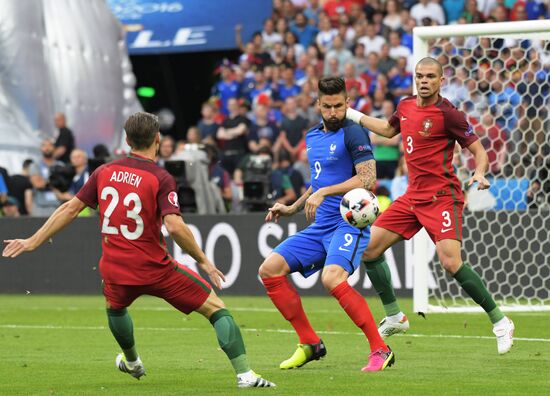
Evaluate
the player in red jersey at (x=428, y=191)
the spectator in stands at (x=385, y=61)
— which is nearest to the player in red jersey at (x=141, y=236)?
the player in red jersey at (x=428, y=191)

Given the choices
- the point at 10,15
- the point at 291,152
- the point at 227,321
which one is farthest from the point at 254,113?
the point at 227,321

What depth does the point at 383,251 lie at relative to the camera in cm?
1092

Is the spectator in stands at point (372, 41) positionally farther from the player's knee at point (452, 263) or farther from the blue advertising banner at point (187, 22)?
the player's knee at point (452, 263)

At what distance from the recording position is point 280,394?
26.5 feet

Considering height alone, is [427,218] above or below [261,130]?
above

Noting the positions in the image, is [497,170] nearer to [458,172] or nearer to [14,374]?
[458,172]

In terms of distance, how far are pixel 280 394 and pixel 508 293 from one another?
8816mm

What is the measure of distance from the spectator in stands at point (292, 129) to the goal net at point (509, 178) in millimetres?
5308

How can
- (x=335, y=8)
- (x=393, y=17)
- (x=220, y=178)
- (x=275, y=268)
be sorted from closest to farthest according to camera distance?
(x=275, y=268) < (x=220, y=178) < (x=393, y=17) < (x=335, y=8)

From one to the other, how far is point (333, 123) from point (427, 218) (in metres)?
1.56

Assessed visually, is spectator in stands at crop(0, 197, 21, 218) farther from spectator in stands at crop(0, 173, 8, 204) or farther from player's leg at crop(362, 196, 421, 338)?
player's leg at crop(362, 196, 421, 338)

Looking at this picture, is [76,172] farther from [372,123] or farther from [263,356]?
[372,123]

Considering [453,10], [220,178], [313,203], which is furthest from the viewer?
[453,10]

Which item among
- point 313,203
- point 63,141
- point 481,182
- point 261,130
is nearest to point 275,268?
point 313,203
